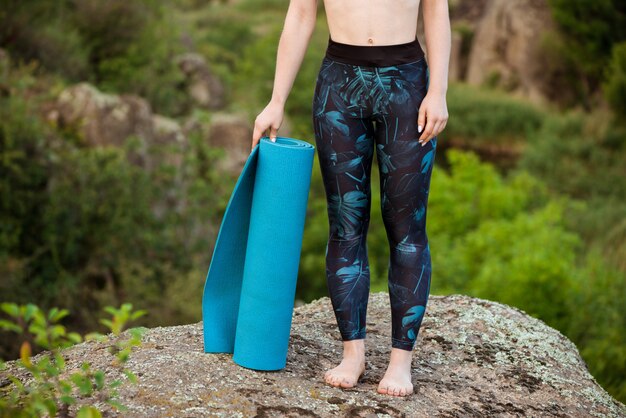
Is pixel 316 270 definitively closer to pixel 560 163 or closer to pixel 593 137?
pixel 560 163

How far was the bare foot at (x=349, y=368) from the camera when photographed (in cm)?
312

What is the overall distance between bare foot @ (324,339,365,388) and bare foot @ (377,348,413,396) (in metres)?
0.10

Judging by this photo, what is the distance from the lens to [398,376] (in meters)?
3.15

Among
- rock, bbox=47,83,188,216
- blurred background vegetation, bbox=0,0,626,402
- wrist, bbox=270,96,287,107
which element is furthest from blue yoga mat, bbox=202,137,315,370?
rock, bbox=47,83,188,216

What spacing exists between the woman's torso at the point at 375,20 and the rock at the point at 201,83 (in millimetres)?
9866

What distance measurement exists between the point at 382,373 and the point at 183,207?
22.6ft

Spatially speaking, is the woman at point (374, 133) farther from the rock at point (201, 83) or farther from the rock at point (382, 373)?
the rock at point (201, 83)

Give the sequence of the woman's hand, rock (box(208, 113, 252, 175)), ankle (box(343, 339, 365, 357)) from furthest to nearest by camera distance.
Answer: rock (box(208, 113, 252, 175)), ankle (box(343, 339, 365, 357)), the woman's hand

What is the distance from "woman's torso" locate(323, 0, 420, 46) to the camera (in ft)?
9.84

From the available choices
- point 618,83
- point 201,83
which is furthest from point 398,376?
point 618,83

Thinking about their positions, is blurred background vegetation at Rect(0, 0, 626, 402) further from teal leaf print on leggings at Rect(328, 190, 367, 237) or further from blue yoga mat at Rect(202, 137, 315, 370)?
blue yoga mat at Rect(202, 137, 315, 370)

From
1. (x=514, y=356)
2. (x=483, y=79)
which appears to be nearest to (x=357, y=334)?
(x=514, y=356)

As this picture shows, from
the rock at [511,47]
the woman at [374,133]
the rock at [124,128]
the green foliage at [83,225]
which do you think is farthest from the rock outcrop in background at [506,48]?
the woman at [374,133]

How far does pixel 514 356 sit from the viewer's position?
12.1 ft
